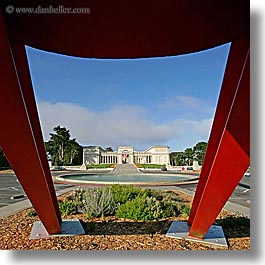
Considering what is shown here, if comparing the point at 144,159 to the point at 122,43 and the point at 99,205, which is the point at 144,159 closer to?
the point at 99,205

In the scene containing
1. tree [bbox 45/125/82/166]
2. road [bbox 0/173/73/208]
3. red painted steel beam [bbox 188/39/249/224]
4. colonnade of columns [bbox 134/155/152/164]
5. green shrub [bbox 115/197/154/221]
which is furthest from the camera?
colonnade of columns [bbox 134/155/152/164]

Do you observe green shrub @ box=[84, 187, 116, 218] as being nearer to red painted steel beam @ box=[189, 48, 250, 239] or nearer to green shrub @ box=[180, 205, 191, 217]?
green shrub @ box=[180, 205, 191, 217]

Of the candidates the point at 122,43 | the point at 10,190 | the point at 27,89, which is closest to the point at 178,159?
the point at 10,190

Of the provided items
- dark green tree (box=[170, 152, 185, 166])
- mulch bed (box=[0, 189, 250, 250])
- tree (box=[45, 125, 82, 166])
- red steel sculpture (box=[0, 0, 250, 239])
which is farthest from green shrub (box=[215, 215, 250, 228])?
dark green tree (box=[170, 152, 185, 166])

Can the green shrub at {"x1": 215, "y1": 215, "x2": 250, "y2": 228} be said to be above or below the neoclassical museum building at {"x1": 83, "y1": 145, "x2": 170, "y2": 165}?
below

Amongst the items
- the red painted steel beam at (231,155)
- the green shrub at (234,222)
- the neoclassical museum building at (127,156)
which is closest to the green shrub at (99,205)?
the green shrub at (234,222)

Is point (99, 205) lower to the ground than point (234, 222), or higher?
higher
